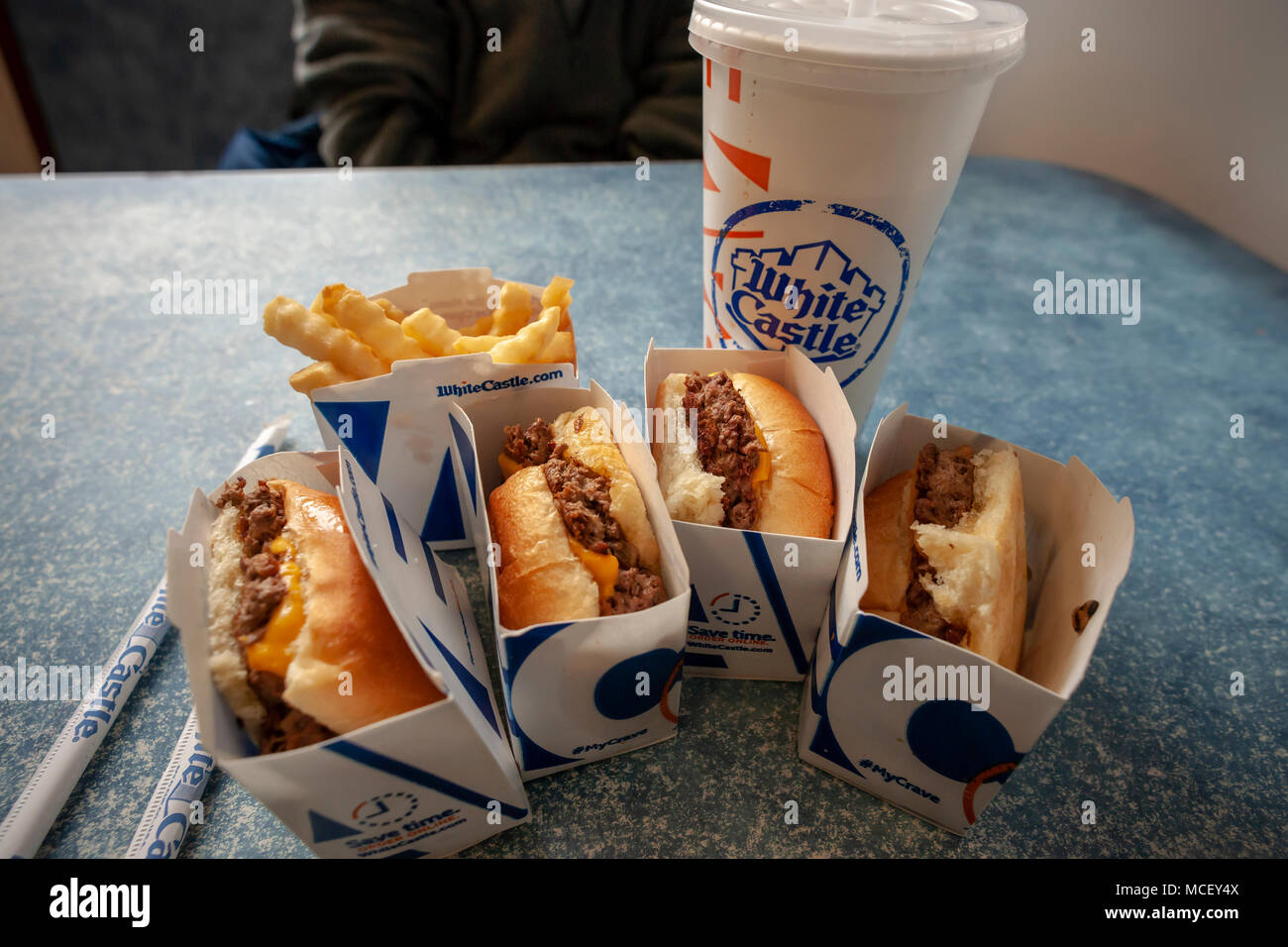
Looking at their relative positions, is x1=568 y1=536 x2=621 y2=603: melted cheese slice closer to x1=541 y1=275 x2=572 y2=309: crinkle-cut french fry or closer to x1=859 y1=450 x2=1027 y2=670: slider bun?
x1=859 y1=450 x2=1027 y2=670: slider bun

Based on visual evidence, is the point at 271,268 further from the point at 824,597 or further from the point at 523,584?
the point at 824,597

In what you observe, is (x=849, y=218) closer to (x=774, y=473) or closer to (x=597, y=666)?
(x=774, y=473)

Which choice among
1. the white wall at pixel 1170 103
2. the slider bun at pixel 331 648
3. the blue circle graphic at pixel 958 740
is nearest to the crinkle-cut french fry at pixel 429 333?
the slider bun at pixel 331 648

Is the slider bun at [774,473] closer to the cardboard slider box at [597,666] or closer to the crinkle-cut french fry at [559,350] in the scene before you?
the cardboard slider box at [597,666]

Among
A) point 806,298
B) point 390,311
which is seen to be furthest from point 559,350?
point 806,298

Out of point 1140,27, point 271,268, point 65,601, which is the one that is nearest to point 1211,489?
point 1140,27
